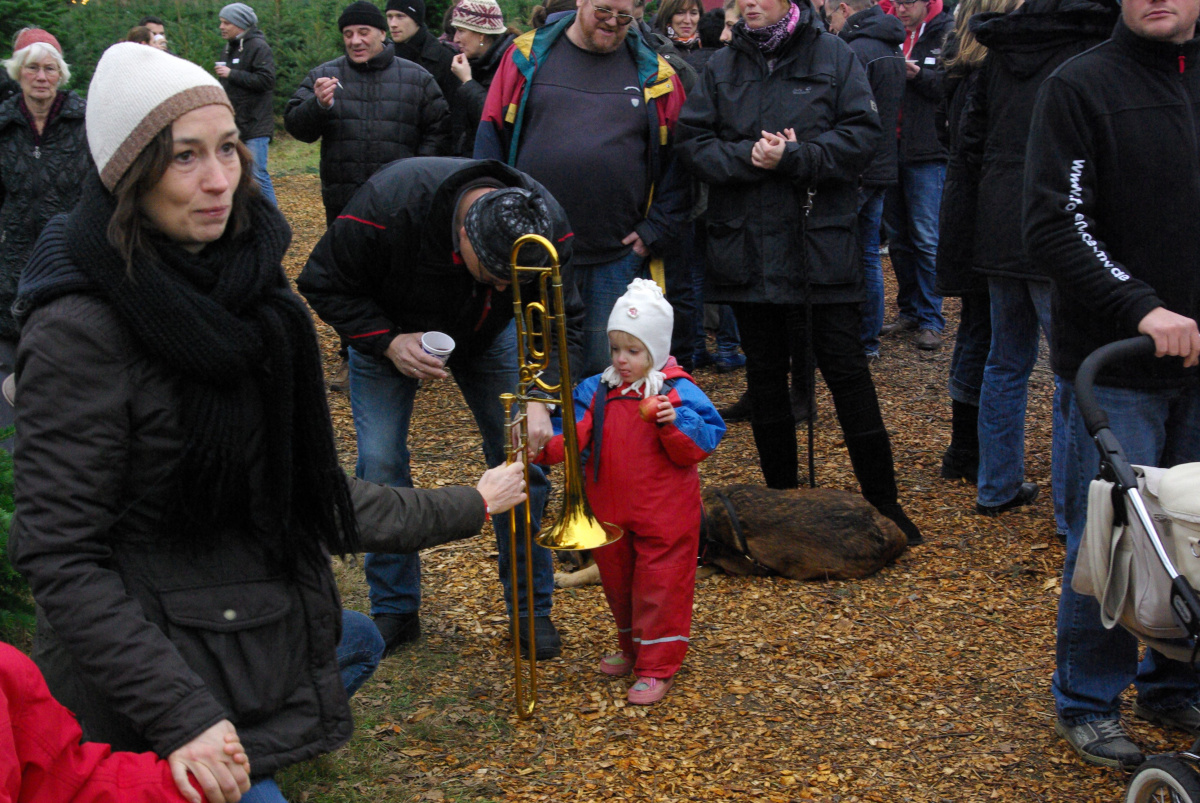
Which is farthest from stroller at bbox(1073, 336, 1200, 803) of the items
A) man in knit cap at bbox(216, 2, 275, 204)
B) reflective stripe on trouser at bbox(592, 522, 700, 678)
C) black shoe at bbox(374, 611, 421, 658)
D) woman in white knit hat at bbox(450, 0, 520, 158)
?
man in knit cap at bbox(216, 2, 275, 204)

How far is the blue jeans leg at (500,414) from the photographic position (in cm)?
407

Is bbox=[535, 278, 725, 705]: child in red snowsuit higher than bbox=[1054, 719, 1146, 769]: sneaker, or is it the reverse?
bbox=[535, 278, 725, 705]: child in red snowsuit

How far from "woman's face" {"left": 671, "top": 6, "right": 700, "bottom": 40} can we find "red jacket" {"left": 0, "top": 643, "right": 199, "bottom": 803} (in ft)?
23.4

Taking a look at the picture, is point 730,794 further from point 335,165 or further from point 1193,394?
point 335,165

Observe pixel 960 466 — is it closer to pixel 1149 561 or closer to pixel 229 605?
pixel 1149 561

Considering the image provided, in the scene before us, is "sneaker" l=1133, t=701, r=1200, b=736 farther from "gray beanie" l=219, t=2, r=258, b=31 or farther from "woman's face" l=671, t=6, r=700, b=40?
"gray beanie" l=219, t=2, r=258, b=31

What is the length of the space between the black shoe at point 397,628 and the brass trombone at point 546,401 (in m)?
0.72

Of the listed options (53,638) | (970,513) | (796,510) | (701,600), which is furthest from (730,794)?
(970,513)

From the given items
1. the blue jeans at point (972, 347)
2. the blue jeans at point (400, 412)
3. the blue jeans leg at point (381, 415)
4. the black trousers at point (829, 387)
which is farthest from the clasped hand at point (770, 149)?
the blue jeans leg at point (381, 415)

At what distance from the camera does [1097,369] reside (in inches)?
116

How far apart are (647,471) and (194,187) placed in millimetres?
2115

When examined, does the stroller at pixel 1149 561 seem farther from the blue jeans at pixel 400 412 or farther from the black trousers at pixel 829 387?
the black trousers at pixel 829 387

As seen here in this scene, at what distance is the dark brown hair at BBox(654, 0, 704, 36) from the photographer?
8.16 metres

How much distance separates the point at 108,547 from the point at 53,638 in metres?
0.26
